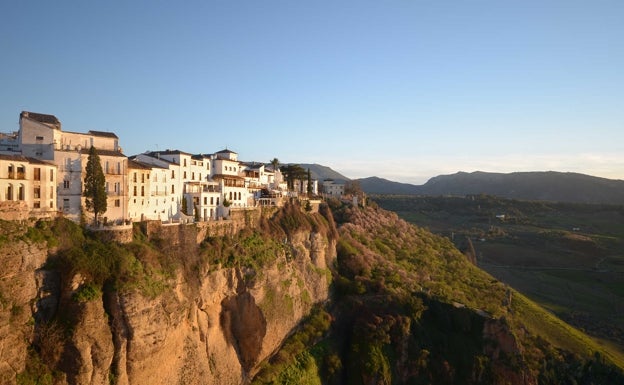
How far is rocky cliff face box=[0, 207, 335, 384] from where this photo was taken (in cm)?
1998

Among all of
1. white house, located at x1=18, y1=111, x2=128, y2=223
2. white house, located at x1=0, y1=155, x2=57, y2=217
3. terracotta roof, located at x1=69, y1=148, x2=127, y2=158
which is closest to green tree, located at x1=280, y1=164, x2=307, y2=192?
terracotta roof, located at x1=69, y1=148, x2=127, y2=158

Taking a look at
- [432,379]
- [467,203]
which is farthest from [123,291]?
[467,203]

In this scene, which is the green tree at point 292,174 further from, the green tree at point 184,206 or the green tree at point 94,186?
the green tree at point 94,186

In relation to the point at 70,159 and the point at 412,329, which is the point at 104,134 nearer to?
the point at 70,159

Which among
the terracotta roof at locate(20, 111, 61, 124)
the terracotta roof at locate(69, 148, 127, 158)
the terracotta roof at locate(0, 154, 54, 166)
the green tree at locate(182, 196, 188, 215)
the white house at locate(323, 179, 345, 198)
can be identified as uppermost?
the terracotta roof at locate(20, 111, 61, 124)

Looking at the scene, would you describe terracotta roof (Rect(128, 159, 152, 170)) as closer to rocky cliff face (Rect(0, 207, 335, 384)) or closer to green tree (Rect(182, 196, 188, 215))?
green tree (Rect(182, 196, 188, 215))

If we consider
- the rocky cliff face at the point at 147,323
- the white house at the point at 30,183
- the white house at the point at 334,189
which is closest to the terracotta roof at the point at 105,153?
the white house at the point at 30,183

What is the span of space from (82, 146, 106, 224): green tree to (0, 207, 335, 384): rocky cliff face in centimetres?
502

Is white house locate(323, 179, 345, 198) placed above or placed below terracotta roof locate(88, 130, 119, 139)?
below

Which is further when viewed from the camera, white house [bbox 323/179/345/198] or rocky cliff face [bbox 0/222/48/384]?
white house [bbox 323/179/345/198]

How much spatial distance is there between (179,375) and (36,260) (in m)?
10.6

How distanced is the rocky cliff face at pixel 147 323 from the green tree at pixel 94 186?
5024 mm

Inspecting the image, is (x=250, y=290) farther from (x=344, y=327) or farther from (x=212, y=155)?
(x=212, y=155)

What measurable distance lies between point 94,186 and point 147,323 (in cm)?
941
